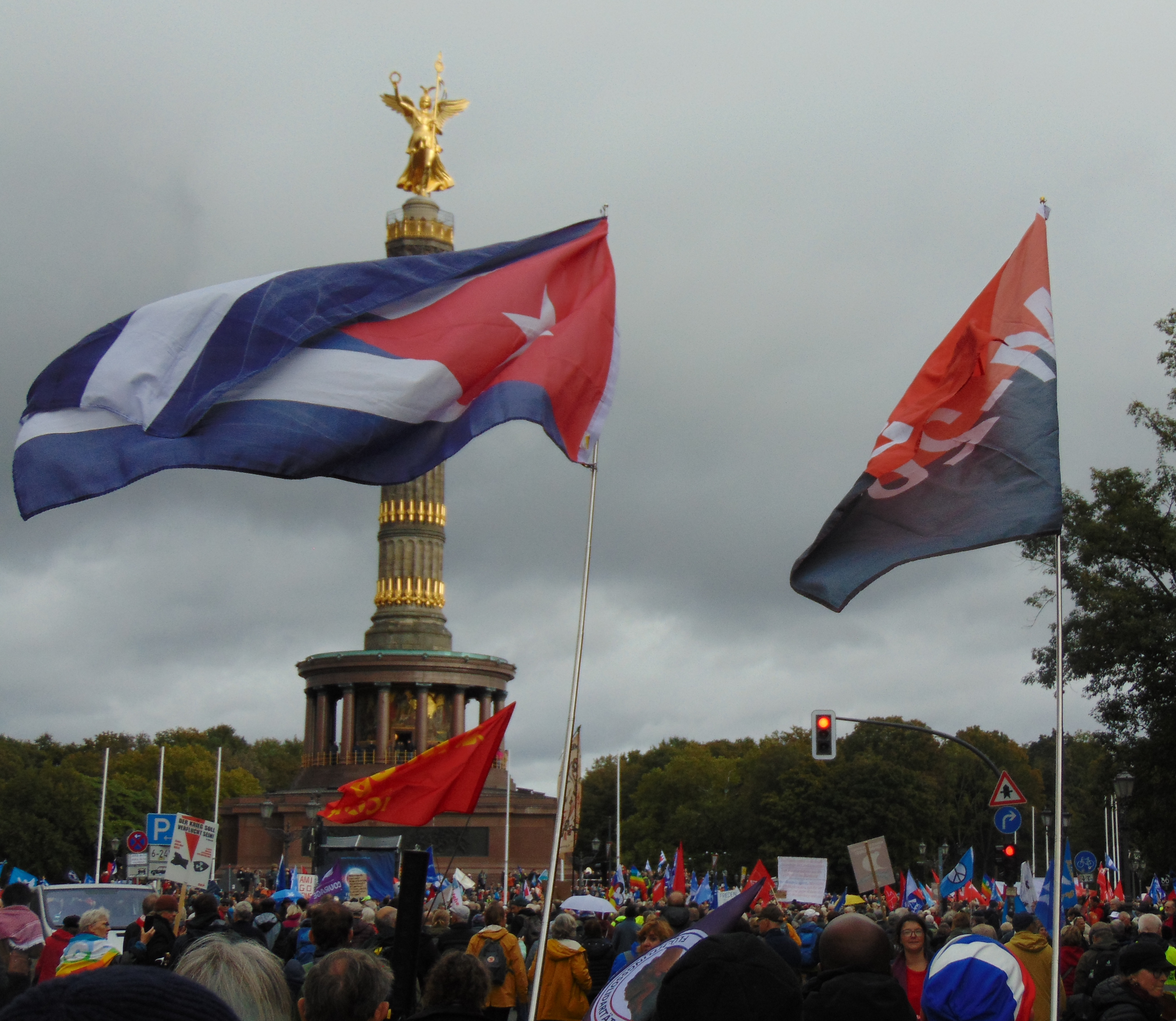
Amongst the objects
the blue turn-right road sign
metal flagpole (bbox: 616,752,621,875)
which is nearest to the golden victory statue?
metal flagpole (bbox: 616,752,621,875)

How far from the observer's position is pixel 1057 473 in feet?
27.5

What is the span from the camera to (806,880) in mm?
26891

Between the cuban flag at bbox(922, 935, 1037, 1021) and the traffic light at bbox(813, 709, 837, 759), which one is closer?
the cuban flag at bbox(922, 935, 1037, 1021)

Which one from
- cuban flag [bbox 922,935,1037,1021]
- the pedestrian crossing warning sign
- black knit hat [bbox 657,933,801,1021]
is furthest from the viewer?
the pedestrian crossing warning sign

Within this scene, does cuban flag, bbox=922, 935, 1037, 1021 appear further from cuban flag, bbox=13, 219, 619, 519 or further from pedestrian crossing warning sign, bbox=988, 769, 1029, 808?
pedestrian crossing warning sign, bbox=988, 769, 1029, 808

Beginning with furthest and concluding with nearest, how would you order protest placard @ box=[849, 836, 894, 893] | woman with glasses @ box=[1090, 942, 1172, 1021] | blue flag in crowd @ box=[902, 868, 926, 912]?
blue flag in crowd @ box=[902, 868, 926, 912] → protest placard @ box=[849, 836, 894, 893] → woman with glasses @ box=[1090, 942, 1172, 1021]

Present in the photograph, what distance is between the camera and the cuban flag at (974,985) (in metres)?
5.57

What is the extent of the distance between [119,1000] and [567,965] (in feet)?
30.1

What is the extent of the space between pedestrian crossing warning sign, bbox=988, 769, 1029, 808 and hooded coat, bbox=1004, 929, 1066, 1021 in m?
11.2

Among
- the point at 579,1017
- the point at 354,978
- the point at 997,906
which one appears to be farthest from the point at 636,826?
the point at 354,978

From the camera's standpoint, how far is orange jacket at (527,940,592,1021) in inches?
417

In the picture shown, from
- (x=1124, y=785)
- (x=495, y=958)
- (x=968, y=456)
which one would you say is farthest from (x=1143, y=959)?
(x=1124, y=785)

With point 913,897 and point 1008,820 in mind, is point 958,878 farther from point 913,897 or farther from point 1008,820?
point 1008,820

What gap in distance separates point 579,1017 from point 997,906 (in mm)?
13108
